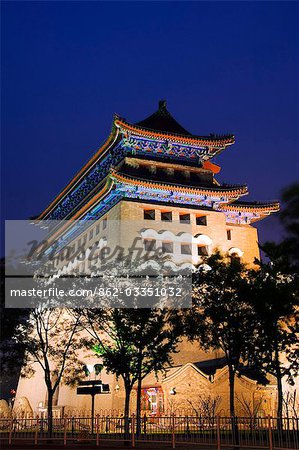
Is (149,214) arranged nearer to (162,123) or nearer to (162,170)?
(162,170)

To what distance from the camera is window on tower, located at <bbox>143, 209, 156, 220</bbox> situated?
4081 centimetres

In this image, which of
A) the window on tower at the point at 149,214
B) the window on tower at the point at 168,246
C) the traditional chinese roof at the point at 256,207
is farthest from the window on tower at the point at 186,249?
the traditional chinese roof at the point at 256,207

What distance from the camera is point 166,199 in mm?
41469

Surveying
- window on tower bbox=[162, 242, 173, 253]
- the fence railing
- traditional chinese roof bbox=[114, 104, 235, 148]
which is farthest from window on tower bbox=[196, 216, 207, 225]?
the fence railing

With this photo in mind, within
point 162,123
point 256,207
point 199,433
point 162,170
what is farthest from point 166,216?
point 199,433

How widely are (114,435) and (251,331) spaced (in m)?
6.27

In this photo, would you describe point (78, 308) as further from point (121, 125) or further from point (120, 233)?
point (121, 125)

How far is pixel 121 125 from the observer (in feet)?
133

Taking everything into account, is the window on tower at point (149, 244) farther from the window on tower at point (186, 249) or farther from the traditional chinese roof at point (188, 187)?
the traditional chinese roof at point (188, 187)

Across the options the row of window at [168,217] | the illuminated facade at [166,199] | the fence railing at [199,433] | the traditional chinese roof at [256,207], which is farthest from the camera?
the traditional chinese roof at [256,207]

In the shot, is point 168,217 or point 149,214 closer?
point 149,214

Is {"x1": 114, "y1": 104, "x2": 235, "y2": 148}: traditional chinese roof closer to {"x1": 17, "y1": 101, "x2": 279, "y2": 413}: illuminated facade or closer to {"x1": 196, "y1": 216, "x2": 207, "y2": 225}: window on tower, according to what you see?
{"x1": 17, "y1": 101, "x2": 279, "y2": 413}: illuminated facade

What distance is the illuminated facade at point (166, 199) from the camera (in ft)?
131

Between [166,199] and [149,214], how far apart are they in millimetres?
1738
